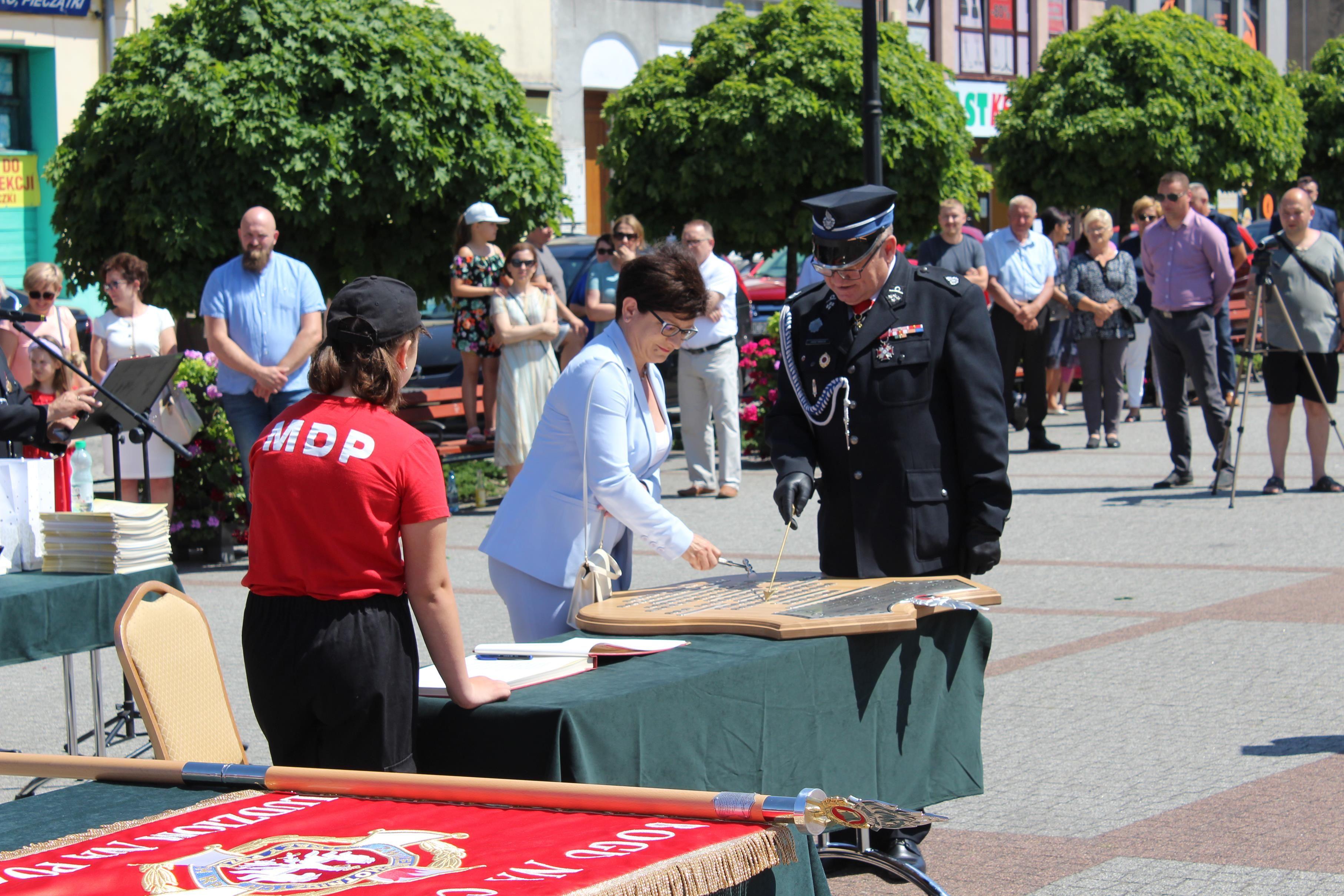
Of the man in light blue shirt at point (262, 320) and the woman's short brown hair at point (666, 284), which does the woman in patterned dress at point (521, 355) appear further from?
the woman's short brown hair at point (666, 284)

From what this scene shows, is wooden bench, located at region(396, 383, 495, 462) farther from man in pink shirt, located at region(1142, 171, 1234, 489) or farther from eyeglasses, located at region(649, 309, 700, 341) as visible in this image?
eyeglasses, located at region(649, 309, 700, 341)

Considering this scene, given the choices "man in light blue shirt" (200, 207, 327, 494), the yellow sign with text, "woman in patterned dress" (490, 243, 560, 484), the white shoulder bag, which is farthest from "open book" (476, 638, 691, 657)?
the yellow sign with text

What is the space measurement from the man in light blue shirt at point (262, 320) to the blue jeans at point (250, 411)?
0.03 ft

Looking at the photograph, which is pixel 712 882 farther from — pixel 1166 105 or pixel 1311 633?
pixel 1166 105

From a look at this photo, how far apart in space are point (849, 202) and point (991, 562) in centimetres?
112

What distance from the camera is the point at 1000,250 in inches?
593

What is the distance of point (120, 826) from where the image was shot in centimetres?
285

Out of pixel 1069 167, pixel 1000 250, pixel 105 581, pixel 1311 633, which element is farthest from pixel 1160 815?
pixel 1069 167

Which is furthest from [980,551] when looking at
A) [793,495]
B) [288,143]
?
[288,143]

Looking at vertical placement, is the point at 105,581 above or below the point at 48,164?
below

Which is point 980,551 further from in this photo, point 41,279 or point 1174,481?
point 1174,481

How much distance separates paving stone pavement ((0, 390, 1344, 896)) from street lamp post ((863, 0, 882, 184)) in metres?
2.72

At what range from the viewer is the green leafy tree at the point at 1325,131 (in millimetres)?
32281

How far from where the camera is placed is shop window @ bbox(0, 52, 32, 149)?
21.9m
